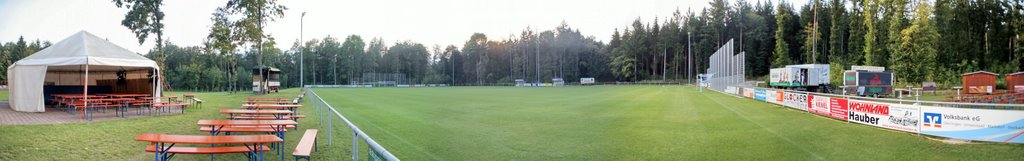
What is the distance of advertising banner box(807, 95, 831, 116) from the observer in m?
15.3

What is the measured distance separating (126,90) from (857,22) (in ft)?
207

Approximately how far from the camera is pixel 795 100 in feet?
61.9

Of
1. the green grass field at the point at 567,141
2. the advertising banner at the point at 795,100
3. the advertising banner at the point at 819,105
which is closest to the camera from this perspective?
the green grass field at the point at 567,141

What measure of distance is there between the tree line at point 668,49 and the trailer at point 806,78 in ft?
47.7

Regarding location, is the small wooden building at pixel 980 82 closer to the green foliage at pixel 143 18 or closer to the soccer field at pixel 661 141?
the soccer field at pixel 661 141

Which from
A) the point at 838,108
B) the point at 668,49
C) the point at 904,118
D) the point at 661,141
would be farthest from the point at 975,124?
the point at 668,49

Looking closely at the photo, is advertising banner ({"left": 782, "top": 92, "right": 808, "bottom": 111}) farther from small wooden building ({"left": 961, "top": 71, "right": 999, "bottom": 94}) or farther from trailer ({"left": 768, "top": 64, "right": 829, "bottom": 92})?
small wooden building ({"left": 961, "top": 71, "right": 999, "bottom": 94})

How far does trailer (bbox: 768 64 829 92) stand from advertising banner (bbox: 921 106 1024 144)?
78.2 feet

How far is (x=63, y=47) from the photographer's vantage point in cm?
1638

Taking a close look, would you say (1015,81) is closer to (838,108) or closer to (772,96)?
(772,96)

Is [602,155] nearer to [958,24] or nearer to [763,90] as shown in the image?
[763,90]

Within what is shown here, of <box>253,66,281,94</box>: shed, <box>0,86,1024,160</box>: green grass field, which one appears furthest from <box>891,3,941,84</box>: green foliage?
<box>253,66,281,94</box>: shed

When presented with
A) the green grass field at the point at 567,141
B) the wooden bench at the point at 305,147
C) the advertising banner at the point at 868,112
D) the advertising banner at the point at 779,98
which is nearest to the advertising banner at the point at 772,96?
the advertising banner at the point at 779,98

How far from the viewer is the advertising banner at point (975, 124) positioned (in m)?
9.11
